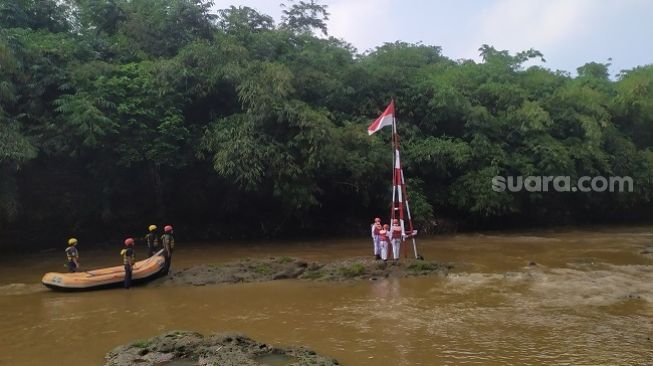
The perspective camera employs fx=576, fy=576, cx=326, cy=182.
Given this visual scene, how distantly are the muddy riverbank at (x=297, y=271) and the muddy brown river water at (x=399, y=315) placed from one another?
0.44m

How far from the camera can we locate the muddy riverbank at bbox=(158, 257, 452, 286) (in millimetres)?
13289

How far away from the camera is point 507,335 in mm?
8414

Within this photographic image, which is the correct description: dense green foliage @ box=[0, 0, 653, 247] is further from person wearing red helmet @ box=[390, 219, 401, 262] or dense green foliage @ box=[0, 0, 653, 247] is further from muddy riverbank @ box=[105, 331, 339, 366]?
muddy riverbank @ box=[105, 331, 339, 366]

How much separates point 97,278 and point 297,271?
4.47 m

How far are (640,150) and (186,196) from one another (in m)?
20.6

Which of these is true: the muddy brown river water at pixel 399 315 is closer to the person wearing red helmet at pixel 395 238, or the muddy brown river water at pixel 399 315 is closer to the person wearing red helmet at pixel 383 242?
the person wearing red helmet at pixel 395 238

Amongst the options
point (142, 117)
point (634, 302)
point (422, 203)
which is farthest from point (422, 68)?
point (634, 302)

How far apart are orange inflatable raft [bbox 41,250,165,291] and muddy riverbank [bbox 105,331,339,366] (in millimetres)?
5048

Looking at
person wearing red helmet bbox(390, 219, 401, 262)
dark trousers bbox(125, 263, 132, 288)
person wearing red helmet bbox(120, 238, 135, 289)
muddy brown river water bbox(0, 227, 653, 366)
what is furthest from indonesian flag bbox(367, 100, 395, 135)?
dark trousers bbox(125, 263, 132, 288)

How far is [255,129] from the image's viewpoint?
19.0m

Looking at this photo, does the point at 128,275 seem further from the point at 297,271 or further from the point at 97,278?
the point at 297,271

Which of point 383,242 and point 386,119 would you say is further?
point 386,119

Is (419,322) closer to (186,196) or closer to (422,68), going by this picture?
(186,196)

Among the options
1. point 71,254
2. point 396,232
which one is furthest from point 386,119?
point 71,254
